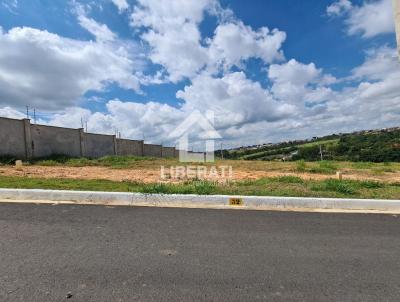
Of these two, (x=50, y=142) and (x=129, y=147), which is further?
(x=129, y=147)

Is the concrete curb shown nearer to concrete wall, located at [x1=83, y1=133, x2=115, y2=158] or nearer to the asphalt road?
the asphalt road

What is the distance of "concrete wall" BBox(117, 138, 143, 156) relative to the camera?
30.5 m

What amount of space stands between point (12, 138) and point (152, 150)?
897 inches

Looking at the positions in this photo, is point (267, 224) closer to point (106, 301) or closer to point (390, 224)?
point (390, 224)

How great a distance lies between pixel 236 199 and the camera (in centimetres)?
682

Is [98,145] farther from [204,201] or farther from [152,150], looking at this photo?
[204,201]

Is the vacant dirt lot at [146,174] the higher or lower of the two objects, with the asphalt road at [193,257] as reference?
higher

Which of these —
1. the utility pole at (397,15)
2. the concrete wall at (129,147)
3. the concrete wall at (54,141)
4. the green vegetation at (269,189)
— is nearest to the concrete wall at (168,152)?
the concrete wall at (129,147)

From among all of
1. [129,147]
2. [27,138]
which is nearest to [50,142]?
[27,138]

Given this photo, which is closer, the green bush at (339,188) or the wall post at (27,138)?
the green bush at (339,188)

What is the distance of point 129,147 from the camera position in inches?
1302

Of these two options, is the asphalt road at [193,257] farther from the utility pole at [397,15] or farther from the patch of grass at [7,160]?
the patch of grass at [7,160]

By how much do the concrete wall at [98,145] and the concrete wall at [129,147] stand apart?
1507 mm

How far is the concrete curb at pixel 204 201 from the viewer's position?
21.9 feet
